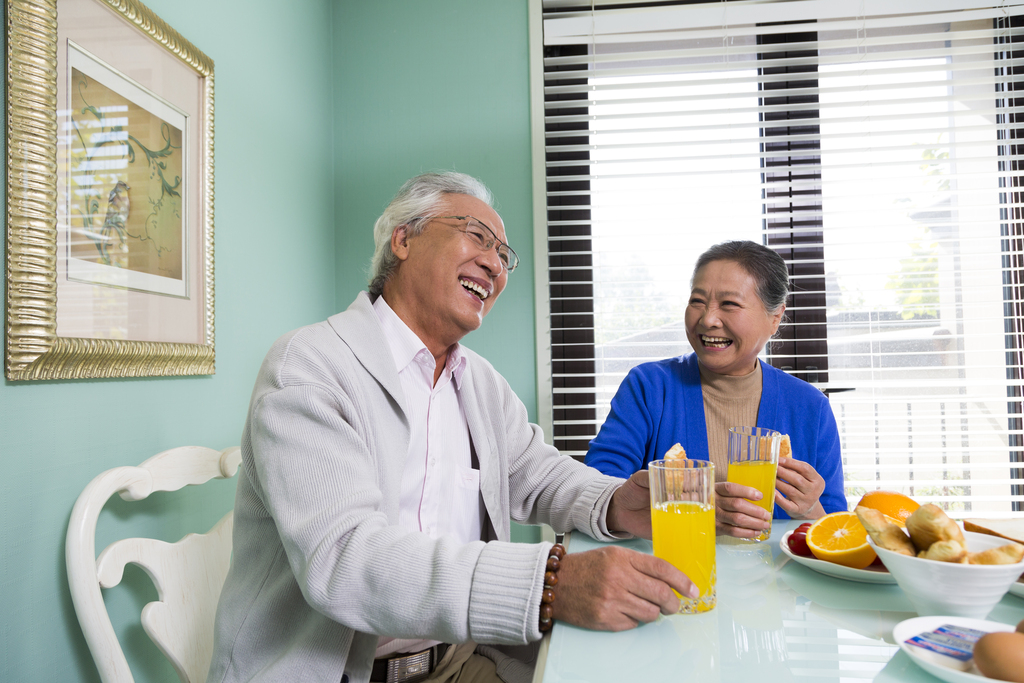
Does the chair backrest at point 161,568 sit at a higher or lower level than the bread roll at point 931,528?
lower

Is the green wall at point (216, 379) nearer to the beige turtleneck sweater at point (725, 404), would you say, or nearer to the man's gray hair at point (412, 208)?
the man's gray hair at point (412, 208)

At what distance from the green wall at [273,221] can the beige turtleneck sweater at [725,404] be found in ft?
2.53

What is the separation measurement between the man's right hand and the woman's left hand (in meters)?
0.55

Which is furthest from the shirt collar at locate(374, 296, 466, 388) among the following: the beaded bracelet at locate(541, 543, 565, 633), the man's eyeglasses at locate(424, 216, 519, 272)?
the beaded bracelet at locate(541, 543, 565, 633)

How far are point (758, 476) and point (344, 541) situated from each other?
646mm

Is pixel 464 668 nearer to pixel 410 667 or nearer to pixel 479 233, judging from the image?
pixel 410 667

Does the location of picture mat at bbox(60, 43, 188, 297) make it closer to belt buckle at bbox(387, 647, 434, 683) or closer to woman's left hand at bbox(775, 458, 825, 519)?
belt buckle at bbox(387, 647, 434, 683)

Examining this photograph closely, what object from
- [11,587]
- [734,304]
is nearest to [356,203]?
[734,304]

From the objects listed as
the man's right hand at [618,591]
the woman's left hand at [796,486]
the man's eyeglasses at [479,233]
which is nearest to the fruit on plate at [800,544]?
→ the woman's left hand at [796,486]

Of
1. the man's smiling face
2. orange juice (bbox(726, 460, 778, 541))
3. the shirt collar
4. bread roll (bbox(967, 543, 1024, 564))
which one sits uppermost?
the man's smiling face

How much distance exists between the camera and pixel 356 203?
238 cm

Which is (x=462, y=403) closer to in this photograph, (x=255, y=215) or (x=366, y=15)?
(x=255, y=215)

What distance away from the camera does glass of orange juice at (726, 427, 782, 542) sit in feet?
3.23

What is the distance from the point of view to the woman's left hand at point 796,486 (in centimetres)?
120
